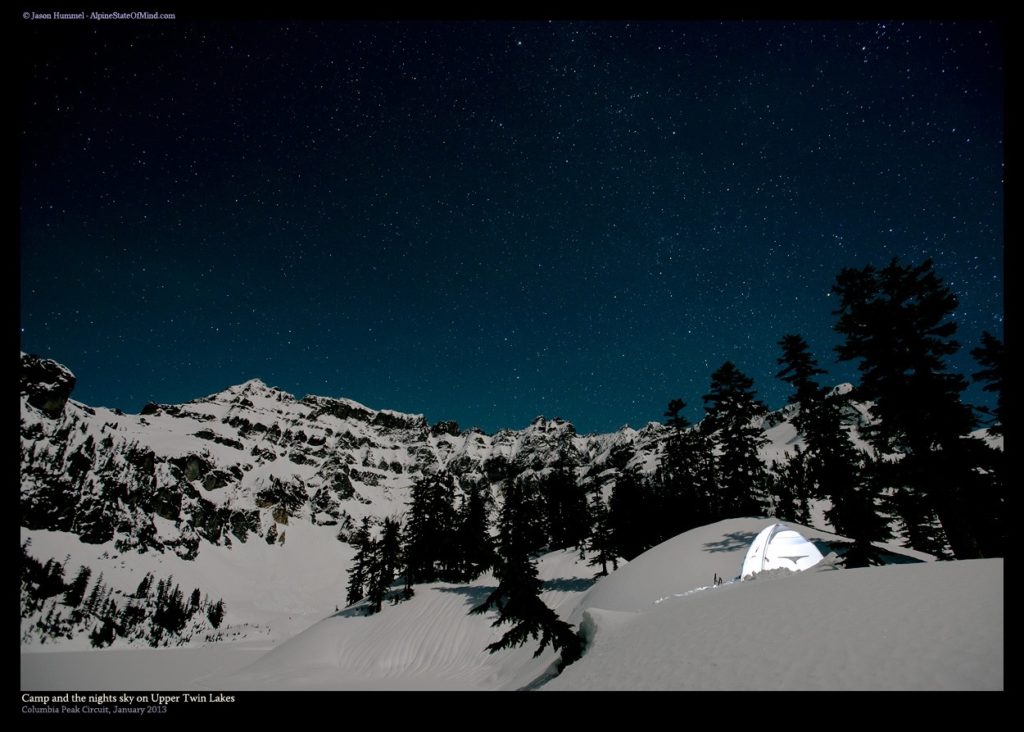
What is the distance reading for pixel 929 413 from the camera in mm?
14164

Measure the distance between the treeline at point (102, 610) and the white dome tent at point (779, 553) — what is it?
13783 centimetres

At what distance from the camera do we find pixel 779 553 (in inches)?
689

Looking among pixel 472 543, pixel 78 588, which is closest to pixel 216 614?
pixel 78 588

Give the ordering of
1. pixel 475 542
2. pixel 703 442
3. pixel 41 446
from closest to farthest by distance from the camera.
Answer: pixel 703 442, pixel 475 542, pixel 41 446

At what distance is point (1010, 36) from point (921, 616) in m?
7.84

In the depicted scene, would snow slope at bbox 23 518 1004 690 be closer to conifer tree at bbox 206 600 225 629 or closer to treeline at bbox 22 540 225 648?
treeline at bbox 22 540 225 648

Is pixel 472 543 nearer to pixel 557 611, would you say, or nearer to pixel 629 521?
pixel 557 611

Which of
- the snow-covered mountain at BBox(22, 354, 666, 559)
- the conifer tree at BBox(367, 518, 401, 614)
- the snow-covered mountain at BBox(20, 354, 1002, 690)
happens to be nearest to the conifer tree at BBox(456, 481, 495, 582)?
the snow-covered mountain at BBox(20, 354, 1002, 690)

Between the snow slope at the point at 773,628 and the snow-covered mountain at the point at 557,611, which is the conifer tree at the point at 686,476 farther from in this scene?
the snow slope at the point at 773,628

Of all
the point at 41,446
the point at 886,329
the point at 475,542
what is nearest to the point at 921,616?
the point at 886,329

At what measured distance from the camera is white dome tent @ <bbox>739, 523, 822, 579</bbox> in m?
17.1

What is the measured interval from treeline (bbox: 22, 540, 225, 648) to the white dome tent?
138m

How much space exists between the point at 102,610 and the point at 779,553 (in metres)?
155
